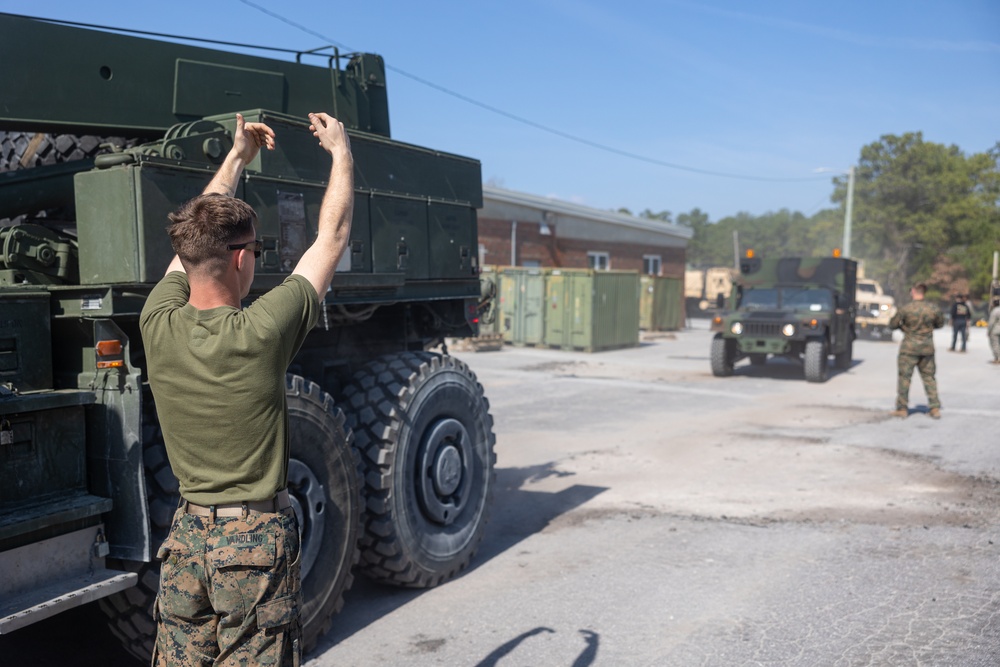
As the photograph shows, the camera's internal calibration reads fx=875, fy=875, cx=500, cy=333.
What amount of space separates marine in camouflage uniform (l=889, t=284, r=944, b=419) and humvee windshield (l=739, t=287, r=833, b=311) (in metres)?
4.43

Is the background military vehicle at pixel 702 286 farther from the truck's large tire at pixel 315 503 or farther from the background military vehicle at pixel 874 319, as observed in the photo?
the truck's large tire at pixel 315 503

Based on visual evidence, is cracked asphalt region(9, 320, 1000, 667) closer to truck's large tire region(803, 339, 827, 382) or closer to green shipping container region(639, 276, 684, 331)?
truck's large tire region(803, 339, 827, 382)

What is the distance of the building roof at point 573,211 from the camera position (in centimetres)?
2478

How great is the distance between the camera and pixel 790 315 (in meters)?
15.2

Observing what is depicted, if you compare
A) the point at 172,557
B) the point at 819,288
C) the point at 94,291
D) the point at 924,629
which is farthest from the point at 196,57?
the point at 819,288

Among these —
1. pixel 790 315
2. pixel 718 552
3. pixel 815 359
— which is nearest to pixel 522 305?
pixel 790 315

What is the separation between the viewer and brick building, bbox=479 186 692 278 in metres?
24.8

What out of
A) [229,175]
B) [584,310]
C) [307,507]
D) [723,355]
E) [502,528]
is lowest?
[502,528]

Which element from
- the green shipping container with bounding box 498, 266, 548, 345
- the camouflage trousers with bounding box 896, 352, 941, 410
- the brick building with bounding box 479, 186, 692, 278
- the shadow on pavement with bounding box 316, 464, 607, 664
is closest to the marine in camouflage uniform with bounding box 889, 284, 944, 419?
the camouflage trousers with bounding box 896, 352, 941, 410

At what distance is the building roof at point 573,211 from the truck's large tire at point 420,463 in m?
16.4

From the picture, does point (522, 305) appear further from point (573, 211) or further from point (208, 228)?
point (208, 228)

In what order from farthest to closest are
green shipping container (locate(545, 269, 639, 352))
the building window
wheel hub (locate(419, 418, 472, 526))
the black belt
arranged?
1. the building window
2. green shipping container (locate(545, 269, 639, 352))
3. wheel hub (locate(419, 418, 472, 526))
4. the black belt

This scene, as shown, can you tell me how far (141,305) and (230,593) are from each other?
1.46 meters

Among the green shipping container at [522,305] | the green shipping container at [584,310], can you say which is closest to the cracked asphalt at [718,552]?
the green shipping container at [584,310]
